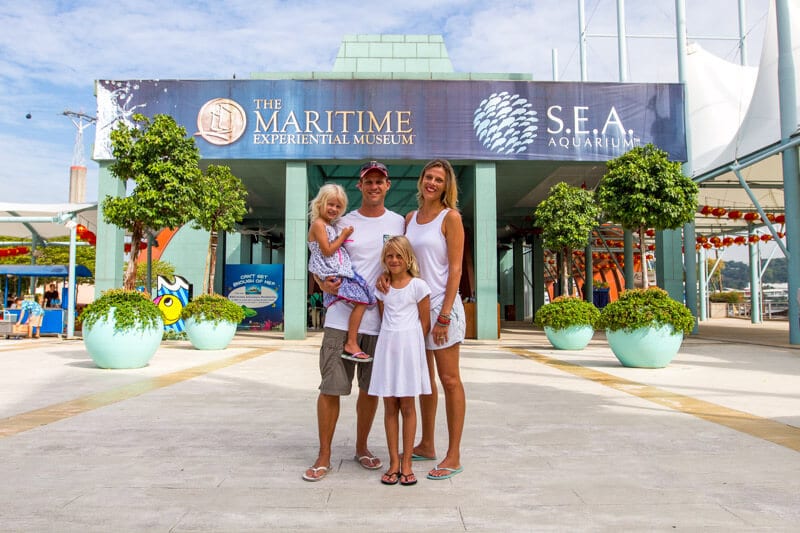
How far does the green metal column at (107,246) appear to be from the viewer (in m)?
14.7

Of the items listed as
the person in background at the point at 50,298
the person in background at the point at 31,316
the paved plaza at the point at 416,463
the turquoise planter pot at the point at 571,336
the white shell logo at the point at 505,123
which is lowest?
the paved plaza at the point at 416,463

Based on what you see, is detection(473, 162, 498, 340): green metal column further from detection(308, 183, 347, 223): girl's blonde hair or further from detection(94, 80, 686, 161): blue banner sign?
detection(308, 183, 347, 223): girl's blonde hair

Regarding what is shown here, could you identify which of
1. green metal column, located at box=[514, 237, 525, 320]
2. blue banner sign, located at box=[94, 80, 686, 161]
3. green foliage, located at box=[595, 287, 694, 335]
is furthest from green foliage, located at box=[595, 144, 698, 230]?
green metal column, located at box=[514, 237, 525, 320]

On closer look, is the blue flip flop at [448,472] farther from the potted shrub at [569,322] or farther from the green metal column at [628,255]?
the green metal column at [628,255]

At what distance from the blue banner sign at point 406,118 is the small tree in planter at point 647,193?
2756mm

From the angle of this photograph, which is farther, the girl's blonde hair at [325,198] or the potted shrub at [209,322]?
the potted shrub at [209,322]

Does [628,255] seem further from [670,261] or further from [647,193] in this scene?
[647,193]

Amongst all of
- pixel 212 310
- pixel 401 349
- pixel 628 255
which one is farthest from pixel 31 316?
pixel 628 255

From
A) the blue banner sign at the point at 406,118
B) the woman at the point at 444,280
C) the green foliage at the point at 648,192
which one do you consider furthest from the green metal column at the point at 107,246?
the woman at the point at 444,280

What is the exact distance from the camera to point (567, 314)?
466 inches

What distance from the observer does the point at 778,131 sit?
526 inches

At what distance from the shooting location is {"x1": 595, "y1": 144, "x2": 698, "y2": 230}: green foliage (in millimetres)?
11891

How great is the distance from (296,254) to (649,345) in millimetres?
9122

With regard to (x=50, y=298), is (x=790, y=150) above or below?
above
